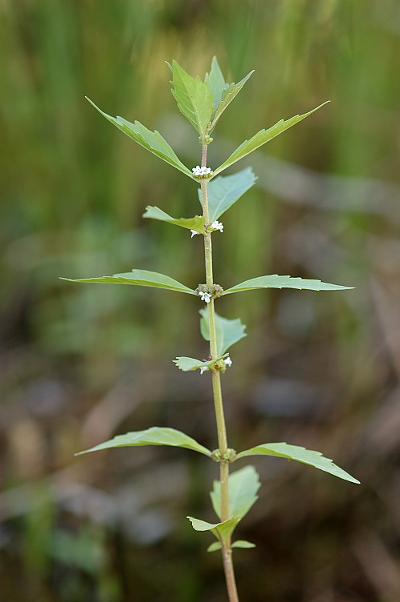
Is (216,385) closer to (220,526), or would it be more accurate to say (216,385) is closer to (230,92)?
(220,526)

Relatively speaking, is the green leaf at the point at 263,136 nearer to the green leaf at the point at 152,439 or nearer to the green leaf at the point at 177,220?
the green leaf at the point at 177,220

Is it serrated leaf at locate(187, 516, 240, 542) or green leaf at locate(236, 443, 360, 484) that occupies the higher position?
green leaf at locate(236, 443, 360, 484)

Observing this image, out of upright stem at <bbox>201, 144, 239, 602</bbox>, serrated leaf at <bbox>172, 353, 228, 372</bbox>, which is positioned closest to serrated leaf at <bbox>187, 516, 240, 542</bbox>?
upright stem at <bbox>201, 144, 239, 602</bbox>

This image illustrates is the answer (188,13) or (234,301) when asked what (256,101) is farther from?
(234,301)

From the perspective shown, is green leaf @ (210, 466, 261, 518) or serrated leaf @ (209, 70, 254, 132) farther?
green leaf @ (210, 466, 261, 518)

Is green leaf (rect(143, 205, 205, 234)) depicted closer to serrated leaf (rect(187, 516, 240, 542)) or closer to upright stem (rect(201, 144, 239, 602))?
upright stem (rect(201, 144, 239, 602))

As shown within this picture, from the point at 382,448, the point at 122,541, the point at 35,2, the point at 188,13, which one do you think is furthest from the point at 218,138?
the point at 122,541

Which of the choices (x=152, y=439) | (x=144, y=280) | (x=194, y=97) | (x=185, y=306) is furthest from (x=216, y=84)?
(x=185, y=306)
